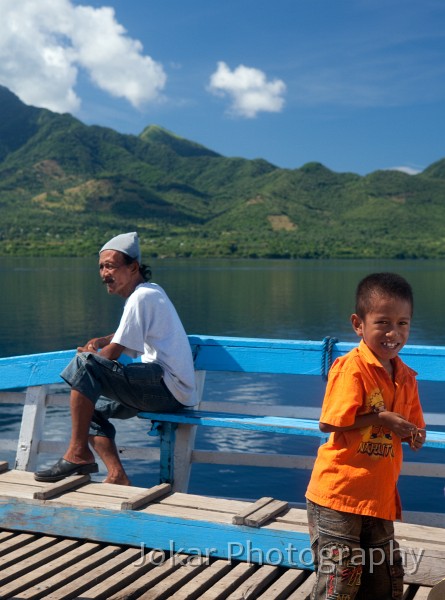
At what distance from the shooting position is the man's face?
486 centimetres

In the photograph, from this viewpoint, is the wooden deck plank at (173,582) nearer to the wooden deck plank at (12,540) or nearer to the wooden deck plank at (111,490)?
the wooden deck plank at (111,490)

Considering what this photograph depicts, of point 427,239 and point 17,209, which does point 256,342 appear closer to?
point 427,239

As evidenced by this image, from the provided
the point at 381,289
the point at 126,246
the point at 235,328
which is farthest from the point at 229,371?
the point at 235,328

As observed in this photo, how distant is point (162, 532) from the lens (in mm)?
3816

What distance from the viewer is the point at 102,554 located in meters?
3.78

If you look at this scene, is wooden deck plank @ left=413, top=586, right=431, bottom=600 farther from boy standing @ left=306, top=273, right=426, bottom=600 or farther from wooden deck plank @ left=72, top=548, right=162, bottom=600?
wooden deck plank @ left=72, top=548, right=162, bottom=600

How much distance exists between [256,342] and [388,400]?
206 centimetres

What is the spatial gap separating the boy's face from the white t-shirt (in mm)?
1827

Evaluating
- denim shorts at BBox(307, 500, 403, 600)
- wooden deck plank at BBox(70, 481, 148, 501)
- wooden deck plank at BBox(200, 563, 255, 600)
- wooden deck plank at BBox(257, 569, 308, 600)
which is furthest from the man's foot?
denim shorts at BBox(307, 500, 403, 600)

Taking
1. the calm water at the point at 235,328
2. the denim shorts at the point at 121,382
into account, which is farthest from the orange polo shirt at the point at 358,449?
the calm water at the point at 235,328

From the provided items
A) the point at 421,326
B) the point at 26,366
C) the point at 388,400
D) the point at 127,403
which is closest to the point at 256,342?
the point at 127,403

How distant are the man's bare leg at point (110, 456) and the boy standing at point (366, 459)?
1.93 m

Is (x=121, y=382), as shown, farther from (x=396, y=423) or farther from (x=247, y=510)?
(x=396, y=423)

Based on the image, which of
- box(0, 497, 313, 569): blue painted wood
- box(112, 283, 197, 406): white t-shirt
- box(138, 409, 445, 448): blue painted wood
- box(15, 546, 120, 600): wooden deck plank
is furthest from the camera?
box(112, 283, 197, 406): white t-shirt
